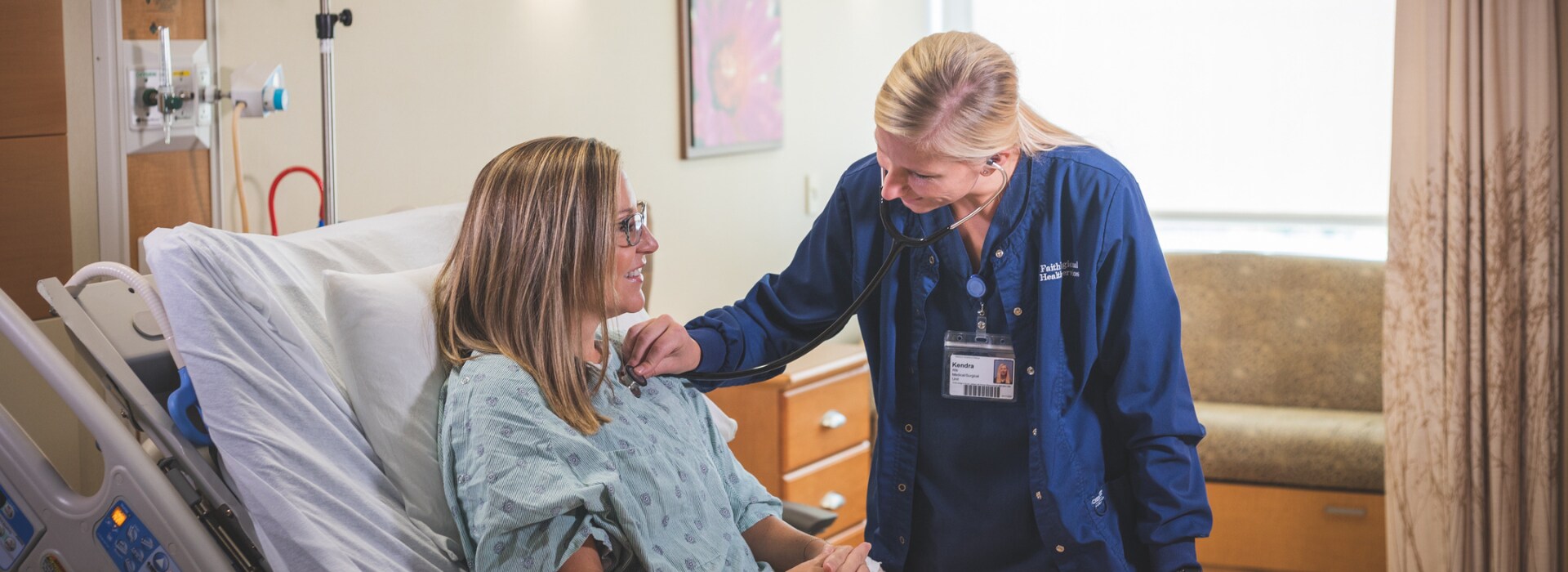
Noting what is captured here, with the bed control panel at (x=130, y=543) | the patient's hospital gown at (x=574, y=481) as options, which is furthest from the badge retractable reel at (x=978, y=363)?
the bed control panel at (x=130, y=543)

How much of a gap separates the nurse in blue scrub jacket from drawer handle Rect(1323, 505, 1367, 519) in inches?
81.5

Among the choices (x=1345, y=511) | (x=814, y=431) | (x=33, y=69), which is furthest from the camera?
(x=1345, y=511)

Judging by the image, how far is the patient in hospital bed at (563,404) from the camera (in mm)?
1407

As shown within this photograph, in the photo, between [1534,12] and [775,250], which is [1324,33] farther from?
[775,250]

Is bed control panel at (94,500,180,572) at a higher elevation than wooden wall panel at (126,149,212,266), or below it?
below

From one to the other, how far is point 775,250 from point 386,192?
5.28ft

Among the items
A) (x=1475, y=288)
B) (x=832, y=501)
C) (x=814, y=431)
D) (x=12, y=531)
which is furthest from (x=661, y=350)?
(x=1475, y=288)

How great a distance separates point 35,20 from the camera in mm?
1884

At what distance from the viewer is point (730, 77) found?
3.52 meters

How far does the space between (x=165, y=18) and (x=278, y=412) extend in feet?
3.02

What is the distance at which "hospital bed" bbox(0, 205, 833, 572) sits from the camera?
1386 millimetres

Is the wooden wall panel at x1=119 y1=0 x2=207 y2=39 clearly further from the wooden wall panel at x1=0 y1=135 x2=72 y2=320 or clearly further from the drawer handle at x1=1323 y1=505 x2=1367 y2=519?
the drawer handle at x1=1323 y1=505 x2=1367 y2=519

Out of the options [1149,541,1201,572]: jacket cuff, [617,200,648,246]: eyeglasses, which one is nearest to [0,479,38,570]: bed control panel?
[617,200,648,246]: eyeglasses

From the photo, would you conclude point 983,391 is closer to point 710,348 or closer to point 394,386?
point 710,348
